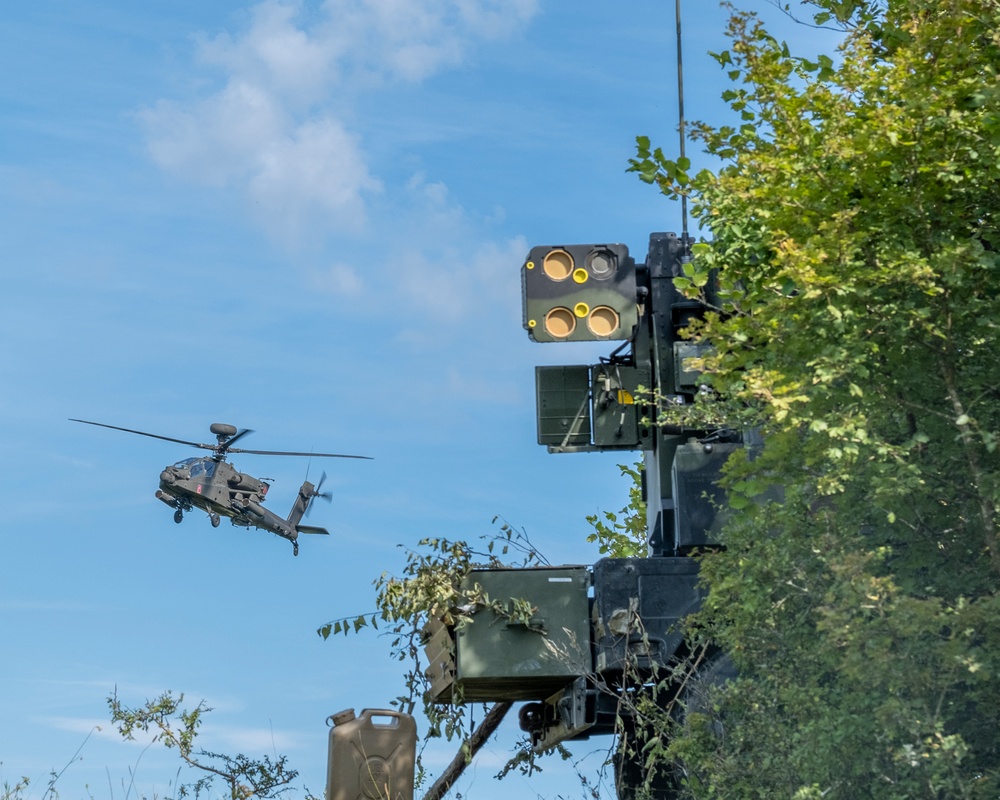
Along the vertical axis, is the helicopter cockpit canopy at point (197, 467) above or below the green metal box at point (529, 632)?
above

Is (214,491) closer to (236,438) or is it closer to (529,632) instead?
(236,438)

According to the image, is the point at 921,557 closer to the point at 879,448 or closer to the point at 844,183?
the point at 879,448

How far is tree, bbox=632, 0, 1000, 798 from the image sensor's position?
24.6 ft

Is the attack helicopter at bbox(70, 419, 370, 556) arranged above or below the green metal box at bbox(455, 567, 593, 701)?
above

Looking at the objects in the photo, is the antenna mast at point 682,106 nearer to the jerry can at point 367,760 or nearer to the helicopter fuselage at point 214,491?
the jerry can at point 367,760

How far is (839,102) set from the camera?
905cm

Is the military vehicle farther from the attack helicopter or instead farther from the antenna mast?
the attack helicopter

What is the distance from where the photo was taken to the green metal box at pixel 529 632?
1113 cm

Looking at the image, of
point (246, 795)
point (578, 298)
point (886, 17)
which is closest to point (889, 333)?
point (886, 17)

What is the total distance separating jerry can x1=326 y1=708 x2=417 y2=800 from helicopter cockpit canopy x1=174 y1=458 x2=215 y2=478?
30.7m

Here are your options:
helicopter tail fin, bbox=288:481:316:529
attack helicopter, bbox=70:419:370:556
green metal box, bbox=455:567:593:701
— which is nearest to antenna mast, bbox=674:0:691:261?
green metal box, bbox=455:567:593:701

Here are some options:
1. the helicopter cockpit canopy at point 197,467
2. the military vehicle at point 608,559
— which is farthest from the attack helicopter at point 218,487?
the military vehicle at point 608,559

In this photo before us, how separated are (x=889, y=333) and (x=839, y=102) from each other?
5.85ft

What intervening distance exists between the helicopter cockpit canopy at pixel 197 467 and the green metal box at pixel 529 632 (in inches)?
1183
